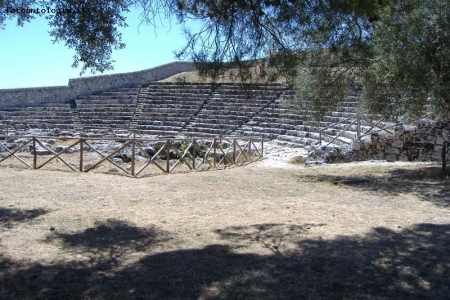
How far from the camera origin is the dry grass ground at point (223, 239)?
4.02m

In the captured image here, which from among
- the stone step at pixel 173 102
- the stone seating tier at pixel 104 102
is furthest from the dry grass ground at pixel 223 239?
the stone seating tier at pixel 104 102

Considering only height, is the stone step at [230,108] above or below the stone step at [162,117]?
above

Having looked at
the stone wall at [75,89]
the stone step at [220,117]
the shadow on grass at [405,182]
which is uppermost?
the stone wall at [75,89]

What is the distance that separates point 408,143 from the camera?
14.4 meters

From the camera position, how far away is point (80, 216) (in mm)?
6977

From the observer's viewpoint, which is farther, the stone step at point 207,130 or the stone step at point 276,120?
the stone step at point 207,130

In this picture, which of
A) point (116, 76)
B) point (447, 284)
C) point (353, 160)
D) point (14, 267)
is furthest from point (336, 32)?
point (116, 76)

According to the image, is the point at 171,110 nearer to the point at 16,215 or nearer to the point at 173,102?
the point at 173,102

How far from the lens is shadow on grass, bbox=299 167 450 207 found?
875 centimetres

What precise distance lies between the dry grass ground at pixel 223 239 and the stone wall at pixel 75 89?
69.3 feet

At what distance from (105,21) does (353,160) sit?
10341mm

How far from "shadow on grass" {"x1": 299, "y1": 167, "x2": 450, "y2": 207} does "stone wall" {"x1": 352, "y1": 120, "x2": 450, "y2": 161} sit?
2.66 metres

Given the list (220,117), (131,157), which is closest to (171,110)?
(220,117)

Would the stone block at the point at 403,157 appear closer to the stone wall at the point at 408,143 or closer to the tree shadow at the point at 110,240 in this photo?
the stone wall at the point at 408,143
